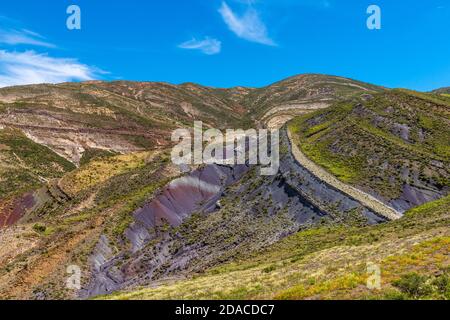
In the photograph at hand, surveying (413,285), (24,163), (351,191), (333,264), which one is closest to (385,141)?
(351,191)

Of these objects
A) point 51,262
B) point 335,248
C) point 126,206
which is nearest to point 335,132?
point 126,206

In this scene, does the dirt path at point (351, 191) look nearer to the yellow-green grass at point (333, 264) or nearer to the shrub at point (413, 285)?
the yellow-green grass at point (333, 264)

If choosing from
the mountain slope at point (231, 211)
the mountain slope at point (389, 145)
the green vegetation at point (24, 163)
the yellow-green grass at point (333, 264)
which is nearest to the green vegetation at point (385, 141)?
the mountain slope at point (389, 145)

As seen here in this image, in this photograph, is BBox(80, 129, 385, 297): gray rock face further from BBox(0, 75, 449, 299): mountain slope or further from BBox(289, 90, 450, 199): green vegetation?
BBox(289, 90, 450, 199): green vegetation
